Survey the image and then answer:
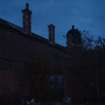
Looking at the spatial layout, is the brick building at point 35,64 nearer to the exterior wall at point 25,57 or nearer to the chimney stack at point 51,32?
the exterior wall at point 25,57

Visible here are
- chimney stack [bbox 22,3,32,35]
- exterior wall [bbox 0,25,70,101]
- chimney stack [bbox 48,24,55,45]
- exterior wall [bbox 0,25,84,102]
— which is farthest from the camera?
chimney stack [bbox 48,24,55,45]

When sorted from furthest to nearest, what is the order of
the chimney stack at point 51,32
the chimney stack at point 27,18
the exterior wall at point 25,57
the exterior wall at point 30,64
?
the chimney stack at point 51,32 → the chimney stack at point 27,18 → the exterior wall at point 25,57 → the exterior wall at point 30,64

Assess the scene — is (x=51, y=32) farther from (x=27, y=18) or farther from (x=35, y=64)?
(x=35, y=64)

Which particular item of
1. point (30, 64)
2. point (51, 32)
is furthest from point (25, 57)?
point (51, 32)

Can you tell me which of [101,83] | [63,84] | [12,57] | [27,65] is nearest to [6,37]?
[12,57]

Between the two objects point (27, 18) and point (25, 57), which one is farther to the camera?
point (27, 18)

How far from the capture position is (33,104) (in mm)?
27109

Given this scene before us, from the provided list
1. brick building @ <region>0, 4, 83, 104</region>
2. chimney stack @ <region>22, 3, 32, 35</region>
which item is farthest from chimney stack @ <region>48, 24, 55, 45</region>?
chimney stack @ <region>22, 3, 32, 35</region>

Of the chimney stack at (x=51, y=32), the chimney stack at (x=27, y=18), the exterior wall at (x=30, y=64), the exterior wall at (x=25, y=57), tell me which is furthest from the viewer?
the chimney stack at (x=51, y=32)

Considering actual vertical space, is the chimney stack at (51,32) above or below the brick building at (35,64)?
above

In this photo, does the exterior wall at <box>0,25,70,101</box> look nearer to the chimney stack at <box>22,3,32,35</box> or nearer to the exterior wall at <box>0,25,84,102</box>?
the exterior wall at <box>0,25,84,102</box>

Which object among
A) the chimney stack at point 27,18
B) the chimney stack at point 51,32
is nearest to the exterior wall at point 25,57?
the chimney stack at point 27,18

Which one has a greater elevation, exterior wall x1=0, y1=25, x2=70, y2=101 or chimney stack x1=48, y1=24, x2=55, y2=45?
chimney stack x1=48, y1=24, x2=55, y2=45

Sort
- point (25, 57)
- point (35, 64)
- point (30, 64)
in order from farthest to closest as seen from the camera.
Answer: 1. point (35, 64)
2. point (30, 64)
3. point (25, 57)
